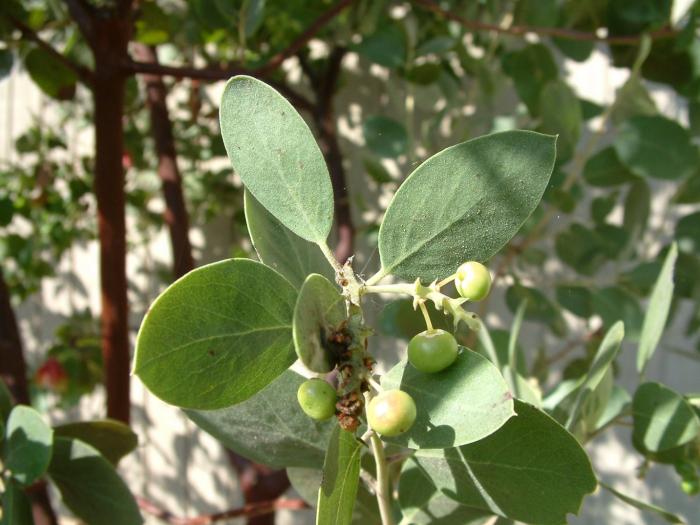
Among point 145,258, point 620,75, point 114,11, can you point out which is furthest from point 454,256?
point 145,258

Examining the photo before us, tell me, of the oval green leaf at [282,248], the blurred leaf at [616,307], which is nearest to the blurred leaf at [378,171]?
the blurred leaf at [616,307]

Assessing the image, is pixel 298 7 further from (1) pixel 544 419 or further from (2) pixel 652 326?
(1) pixel 544 419

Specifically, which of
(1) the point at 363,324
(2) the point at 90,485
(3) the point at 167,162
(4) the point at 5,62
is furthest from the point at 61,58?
(1) the point at 363,324

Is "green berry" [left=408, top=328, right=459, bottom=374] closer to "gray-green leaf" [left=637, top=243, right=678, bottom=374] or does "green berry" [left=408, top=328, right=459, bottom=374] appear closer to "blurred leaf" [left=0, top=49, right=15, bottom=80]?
"gray-green leaf" [left=637, top=243, right=678, bottom=374]

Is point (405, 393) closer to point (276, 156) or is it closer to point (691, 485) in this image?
point (276, 156)

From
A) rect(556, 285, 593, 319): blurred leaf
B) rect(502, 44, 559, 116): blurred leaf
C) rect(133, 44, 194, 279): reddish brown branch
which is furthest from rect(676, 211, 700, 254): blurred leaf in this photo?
rect(133, 44, 194, 279): reddish brown branch

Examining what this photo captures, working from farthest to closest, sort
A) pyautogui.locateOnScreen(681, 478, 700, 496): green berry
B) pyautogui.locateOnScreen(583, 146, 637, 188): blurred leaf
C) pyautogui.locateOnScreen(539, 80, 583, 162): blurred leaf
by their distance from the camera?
pyautogui.locateOnScreen(583, 146, 637, 188): blurred leaf < pyautogui.locateOnScreen(539, 80, 583, 162): blurred leaf < pyautogui.locateOnScreen(681, 478, 700, 496): green berry

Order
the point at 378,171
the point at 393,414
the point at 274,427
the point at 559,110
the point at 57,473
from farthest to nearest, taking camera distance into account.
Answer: the point at 378,171 → the point at 559,110 → the point at 57,473 → the point at 274,427 → the point at 393,414
